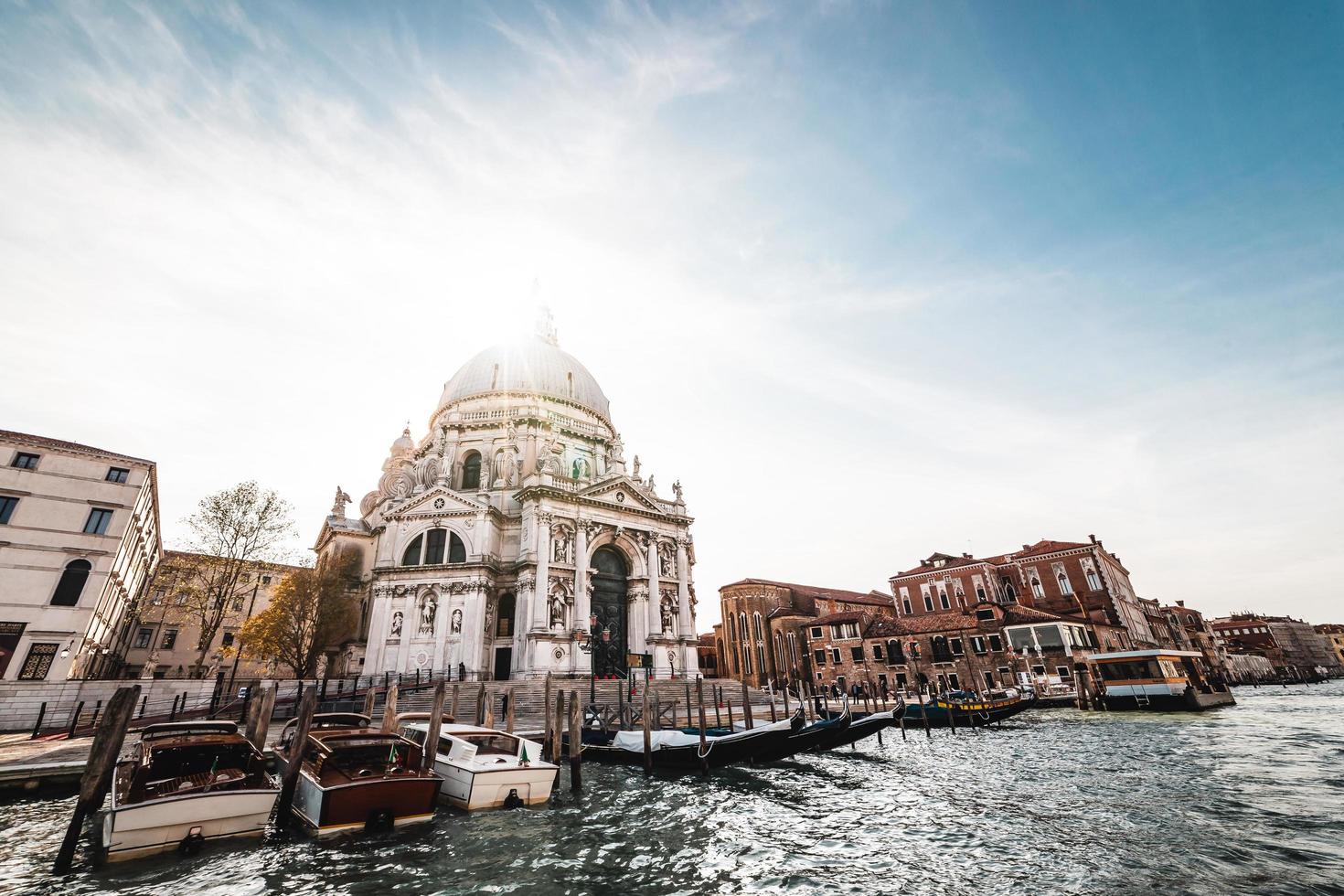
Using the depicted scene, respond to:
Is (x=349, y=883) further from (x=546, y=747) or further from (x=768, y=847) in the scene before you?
(x=546, y=747)

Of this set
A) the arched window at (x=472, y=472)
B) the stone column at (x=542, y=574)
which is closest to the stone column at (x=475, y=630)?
the stone column at (x=542, y=574)

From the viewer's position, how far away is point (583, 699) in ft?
76.6

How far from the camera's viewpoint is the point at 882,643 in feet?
128

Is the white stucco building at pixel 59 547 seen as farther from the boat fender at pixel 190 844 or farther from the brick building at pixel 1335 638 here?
the brick building at pixel 1335 638

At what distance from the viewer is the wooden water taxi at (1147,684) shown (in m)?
28.3

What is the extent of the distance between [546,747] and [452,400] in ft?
97.7

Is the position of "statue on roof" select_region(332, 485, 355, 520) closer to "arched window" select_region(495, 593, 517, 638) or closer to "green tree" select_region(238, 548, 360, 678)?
"green tree" select_region(238, 548, 360, 678)

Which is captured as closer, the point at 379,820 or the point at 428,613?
the point at 379,820

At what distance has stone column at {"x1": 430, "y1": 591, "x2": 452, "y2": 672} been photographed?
2769cm

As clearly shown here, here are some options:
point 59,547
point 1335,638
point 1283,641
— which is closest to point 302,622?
point 59,547

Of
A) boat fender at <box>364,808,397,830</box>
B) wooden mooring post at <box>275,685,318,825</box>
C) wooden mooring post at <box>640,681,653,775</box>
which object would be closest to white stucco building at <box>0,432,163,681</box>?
wooden mooring post at <box>275,685,318,825</box>

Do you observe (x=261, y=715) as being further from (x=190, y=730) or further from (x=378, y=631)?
(x=378, y=631)

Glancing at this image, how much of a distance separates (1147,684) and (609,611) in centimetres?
2662

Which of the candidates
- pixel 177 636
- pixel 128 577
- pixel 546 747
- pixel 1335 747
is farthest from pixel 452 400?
pixel 1335 747
